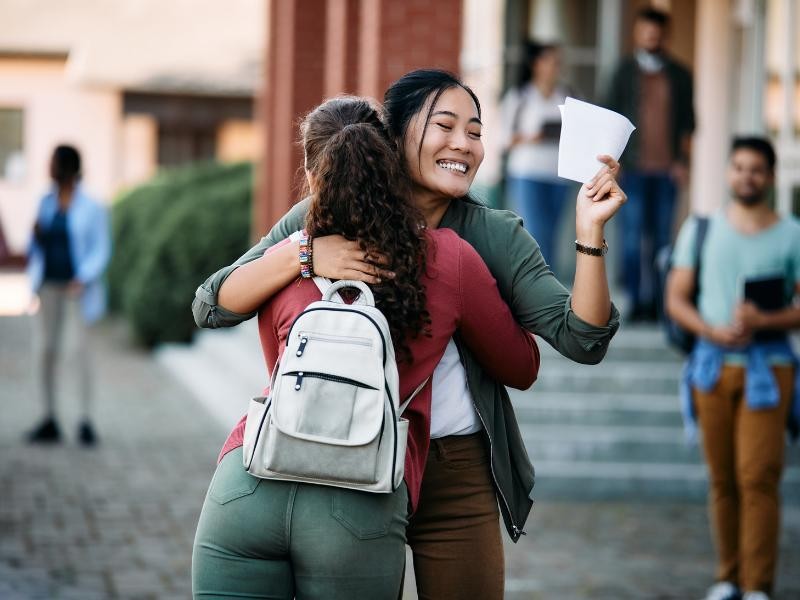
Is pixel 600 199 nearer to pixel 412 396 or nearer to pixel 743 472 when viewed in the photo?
pixel 412 396

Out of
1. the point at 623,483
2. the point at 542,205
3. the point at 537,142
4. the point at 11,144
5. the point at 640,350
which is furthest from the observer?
the point at 11,144

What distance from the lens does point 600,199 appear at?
3.25 metres

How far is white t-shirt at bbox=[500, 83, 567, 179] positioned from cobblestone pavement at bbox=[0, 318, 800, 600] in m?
3.25

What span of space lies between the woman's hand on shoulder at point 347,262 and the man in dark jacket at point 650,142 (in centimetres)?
746

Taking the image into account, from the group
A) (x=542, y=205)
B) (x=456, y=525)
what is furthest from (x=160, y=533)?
(x=542, y=205)

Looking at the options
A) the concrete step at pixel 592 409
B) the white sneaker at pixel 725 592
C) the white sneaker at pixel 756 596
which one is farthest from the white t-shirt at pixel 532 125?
the white sneaker at pixel 756 596

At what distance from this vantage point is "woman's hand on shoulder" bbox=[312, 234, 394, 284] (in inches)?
123

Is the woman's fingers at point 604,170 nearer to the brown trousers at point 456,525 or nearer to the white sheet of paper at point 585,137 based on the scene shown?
the white sheet of paper at point 585,137

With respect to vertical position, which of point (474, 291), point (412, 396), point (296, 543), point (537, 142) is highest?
point (537, 142)

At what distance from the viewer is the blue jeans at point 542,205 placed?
440 inches

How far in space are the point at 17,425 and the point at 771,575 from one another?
6.87 metres

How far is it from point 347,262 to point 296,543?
0.62 metres

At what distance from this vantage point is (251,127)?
3309 cm

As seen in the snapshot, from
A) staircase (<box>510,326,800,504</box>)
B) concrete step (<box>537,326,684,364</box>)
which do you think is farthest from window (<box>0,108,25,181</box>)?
staircase (<box>510,326,800,504</box>)
